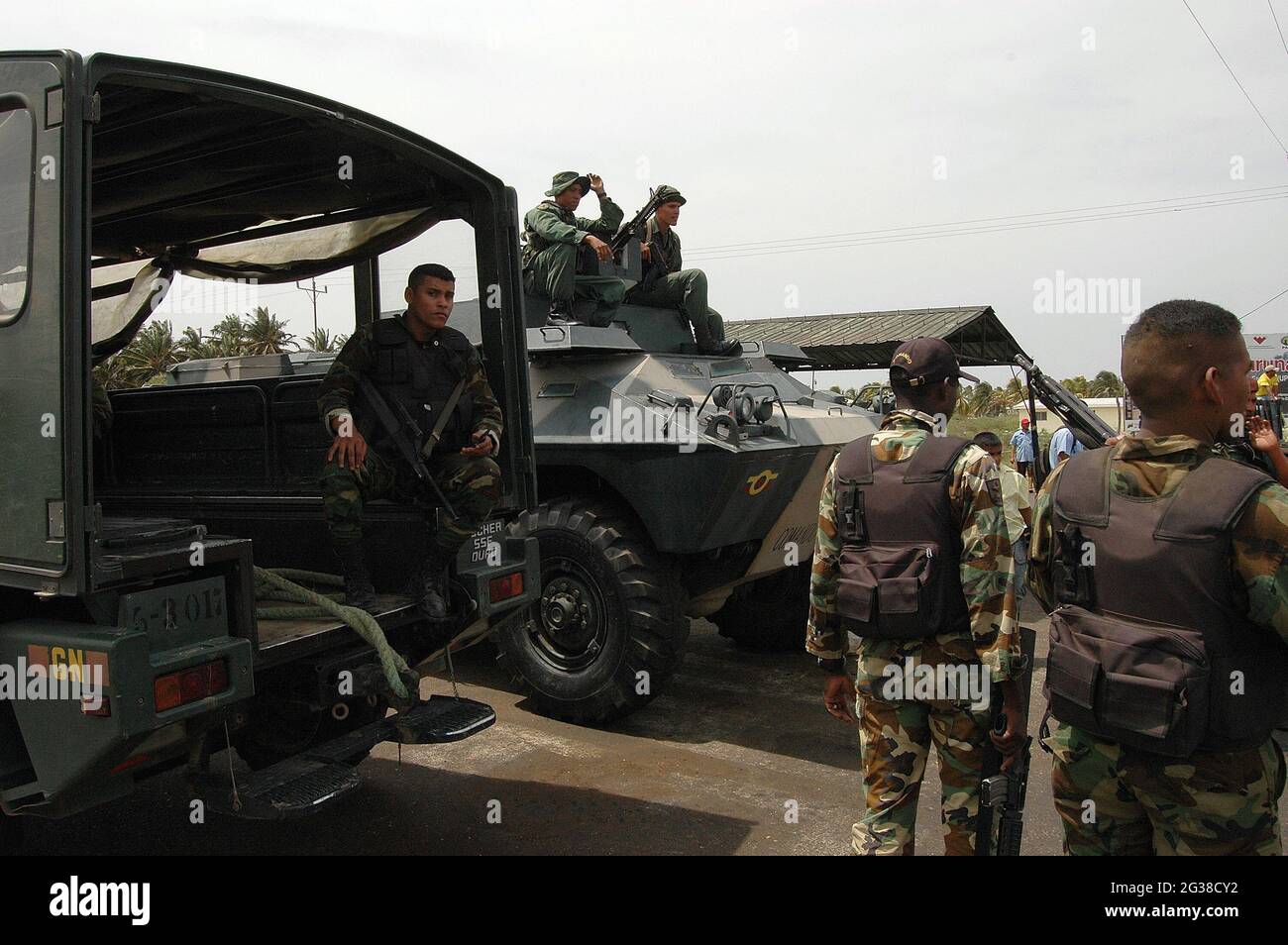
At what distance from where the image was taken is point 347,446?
143 inches

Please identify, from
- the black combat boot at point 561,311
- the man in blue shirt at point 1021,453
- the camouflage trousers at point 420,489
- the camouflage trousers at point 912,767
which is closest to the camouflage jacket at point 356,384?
the camouflage trousers at point 420,489

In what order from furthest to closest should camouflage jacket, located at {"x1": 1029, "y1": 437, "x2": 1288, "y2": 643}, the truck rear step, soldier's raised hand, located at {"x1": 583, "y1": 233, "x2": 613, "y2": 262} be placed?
soldier's raised hand, located at {"x1": 583, "y1": 233, "x2": 613, "y2": 262}, the truck rear step, camouflage jacket, located at {"x1": 1029, "y1": 437, "x2": 1288, "y2": 643}

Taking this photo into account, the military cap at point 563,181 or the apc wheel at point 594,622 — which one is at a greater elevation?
the military cap at point 563,181

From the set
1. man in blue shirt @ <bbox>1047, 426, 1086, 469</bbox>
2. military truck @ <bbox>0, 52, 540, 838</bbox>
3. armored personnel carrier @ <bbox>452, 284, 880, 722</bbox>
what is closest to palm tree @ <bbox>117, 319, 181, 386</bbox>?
military truck @ <bbox>0, 52, 540, 838</bbox>

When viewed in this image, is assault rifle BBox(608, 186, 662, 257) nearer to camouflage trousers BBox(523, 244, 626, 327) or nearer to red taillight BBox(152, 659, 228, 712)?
camouflage trousers BBox(523, 244, 626, 327)

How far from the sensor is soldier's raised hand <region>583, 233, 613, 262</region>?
5.97m

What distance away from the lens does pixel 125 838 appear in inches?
155

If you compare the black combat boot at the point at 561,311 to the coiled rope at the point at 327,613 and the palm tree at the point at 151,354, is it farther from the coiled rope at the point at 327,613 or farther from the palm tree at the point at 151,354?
the coiled rope at the point at 327,613

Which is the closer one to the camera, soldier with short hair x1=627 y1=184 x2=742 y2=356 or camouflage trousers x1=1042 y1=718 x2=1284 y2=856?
camouflage trousers x1=1042 y1=718 x2=1284 y2=856

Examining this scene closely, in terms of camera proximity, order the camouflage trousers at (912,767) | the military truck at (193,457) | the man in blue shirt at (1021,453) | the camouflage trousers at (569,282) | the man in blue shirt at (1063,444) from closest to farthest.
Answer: the military truck at (193,457) < the camouflage trousers at (912,767) < the camouflage trousers at (569,282) < the man in blue shirt at (1063,444) < the man in blue shirt at (1021,453)

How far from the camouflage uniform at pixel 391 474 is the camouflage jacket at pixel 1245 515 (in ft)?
7.62

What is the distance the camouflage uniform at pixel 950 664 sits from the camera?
8.70 ft

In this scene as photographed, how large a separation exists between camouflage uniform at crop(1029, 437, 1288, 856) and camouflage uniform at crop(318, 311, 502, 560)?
2249 millimetres

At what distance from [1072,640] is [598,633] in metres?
3.45
